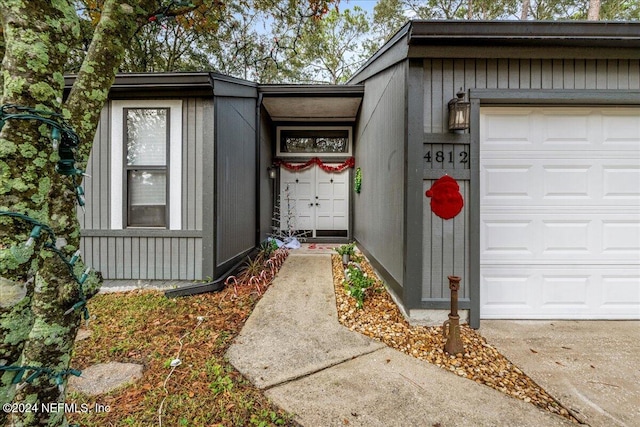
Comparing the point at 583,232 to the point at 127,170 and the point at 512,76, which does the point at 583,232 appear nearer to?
the point at 512,76

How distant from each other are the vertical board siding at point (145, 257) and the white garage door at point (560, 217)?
3.52m

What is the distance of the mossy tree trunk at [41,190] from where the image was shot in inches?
29.7

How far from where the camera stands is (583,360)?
7.09 feet

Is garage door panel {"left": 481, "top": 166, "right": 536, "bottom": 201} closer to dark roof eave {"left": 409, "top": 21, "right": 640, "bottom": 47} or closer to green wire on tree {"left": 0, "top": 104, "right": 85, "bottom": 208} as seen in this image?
dark roof eave {"left": 409, "top": 21, "right": 640, "bottom": 47}

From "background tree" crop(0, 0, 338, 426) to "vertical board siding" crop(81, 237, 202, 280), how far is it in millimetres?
2781

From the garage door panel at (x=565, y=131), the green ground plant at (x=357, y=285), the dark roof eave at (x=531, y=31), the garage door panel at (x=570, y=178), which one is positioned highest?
the dark roof eave at (x=531, y=31)

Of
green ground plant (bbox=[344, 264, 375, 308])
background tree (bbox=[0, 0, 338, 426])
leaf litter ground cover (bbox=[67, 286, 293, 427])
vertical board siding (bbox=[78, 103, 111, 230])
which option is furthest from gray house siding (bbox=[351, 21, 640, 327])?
vertical board siding (bbox=[78, 103, 111, 230])

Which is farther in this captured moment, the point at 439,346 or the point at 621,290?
the point at 621,290

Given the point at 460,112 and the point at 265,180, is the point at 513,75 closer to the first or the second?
the point at 460,112

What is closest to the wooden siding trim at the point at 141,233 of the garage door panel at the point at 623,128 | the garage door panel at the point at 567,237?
the garage door panel at the point at 567,237

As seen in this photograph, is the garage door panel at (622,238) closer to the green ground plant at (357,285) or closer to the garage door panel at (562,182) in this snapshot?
the garage door panel at (562,182)

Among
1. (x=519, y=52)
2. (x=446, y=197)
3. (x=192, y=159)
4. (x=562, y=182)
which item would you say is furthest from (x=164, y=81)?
(x=562, y=182)

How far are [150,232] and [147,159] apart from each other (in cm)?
99

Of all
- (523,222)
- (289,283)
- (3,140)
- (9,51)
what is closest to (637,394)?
(523,222)
